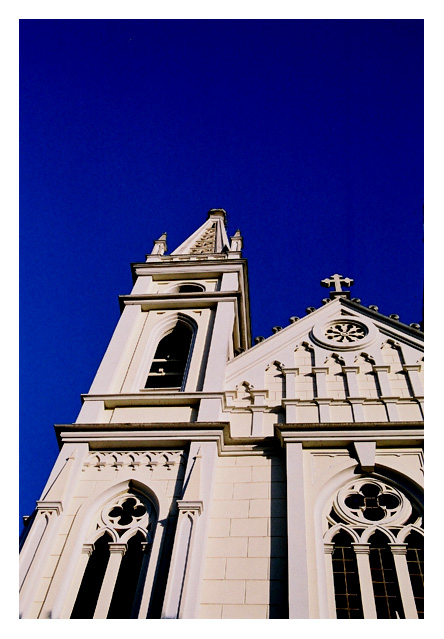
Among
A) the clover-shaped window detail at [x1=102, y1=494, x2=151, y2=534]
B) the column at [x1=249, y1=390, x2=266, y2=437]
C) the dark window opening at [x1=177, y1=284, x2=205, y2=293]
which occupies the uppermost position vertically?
the dark window opening at [x1=177, y1=284, x2=205, y2=293]

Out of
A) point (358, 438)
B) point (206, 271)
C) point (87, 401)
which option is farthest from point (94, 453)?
point (206, 271)

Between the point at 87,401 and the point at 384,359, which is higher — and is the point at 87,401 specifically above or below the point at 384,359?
below

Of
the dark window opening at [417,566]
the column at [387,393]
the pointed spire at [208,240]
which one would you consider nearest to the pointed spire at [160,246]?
the pointed spire at [208,240]

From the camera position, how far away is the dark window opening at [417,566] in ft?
34.8

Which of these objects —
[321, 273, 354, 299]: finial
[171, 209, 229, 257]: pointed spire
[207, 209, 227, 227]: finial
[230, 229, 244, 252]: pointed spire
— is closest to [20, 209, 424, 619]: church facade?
[321, 273, 354, 299]: finial

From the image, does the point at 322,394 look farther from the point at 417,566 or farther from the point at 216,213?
the point at 216,213

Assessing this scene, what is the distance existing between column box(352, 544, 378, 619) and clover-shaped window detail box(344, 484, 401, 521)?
2.54 feet

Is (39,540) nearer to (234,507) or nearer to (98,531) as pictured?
(98,531)

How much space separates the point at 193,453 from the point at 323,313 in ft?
23.1

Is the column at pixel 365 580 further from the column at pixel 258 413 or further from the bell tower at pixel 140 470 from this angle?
the column at pixel 258 413

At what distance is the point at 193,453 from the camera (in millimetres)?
13219

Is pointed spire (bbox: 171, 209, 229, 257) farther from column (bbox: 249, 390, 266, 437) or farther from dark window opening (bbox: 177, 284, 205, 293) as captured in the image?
column (bbox: 249, 390, 266, 437)

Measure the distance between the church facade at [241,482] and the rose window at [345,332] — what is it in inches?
2.1

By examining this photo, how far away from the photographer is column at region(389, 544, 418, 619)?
1040 cm
